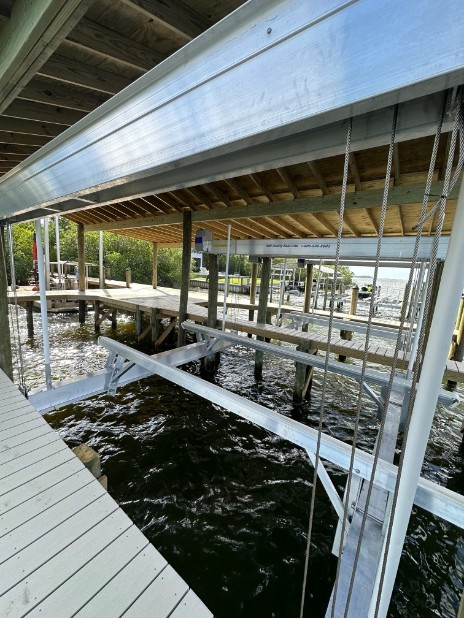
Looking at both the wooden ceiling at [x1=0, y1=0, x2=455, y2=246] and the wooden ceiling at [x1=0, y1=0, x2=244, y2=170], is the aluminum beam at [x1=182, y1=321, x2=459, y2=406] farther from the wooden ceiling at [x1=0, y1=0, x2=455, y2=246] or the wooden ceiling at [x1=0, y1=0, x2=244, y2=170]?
the wooden ceiling at [x1=0, y1=0, x2=244, y2=170]

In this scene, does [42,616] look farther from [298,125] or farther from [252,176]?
[252,176]

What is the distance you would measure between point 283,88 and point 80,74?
1.42 metres

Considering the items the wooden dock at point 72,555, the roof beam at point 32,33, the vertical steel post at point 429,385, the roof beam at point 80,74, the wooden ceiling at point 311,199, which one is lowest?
the wooden dock at point 72,555

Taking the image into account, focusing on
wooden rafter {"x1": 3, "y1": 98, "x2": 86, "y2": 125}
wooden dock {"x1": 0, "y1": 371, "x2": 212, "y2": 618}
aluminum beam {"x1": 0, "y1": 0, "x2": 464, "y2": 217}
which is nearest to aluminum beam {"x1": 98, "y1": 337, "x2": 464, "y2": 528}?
wooden dock {"x1": 0, "y1": 371, "x2": 212, "y2": 618}

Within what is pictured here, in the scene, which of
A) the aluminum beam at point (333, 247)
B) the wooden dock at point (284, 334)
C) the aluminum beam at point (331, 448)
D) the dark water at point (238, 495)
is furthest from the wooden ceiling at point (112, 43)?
the dark water at point (238, 495)

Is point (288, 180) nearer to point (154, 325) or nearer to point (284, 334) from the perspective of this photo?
point (284, 334)

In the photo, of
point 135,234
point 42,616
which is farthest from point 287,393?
point 135,234

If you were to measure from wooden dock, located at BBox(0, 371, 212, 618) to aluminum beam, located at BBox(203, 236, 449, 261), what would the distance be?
3991 millimetres

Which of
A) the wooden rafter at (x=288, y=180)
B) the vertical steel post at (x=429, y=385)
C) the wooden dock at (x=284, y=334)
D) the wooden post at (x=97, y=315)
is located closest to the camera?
the vertical steel post at (x=429, y=385)

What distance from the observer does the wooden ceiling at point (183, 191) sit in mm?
1233

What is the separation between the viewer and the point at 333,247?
204 inches

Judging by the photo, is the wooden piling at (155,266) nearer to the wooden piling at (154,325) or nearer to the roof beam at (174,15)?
the wooden piling at (154,325)

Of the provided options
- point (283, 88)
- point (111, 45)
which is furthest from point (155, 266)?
point (283, 88)

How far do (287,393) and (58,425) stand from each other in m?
4.68
